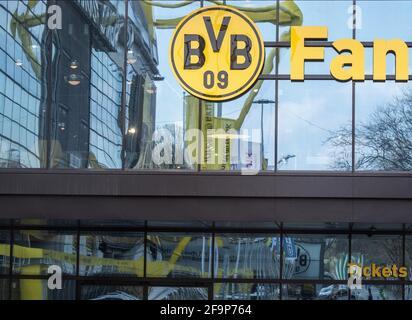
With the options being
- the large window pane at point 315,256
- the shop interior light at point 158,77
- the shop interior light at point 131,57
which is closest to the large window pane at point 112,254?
the large window pane at point 315,256

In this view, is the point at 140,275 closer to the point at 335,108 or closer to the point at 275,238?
the point at 275,238

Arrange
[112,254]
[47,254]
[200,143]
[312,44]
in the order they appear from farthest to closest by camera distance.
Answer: [47,254] → [112,254] → [312,44] → [200,143]

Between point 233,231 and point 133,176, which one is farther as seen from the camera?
point 233,231

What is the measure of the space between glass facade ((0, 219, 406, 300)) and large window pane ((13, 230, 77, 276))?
0.02 meters

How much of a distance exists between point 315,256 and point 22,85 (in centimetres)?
657

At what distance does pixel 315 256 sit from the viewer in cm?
1731

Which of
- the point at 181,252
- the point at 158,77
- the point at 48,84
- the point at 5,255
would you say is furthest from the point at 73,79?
the point at 181,252

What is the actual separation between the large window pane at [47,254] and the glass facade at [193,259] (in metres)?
0.02

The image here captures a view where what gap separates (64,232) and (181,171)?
2.96 meters

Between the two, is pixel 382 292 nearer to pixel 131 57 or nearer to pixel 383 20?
pixel 383 20

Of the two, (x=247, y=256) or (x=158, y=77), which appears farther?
(x=247, y=256)

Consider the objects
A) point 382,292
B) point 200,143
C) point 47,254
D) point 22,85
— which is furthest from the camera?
point 47,254

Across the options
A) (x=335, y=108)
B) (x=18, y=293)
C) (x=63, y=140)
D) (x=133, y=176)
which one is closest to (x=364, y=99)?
(x=335, y=108)

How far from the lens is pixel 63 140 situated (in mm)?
16500
